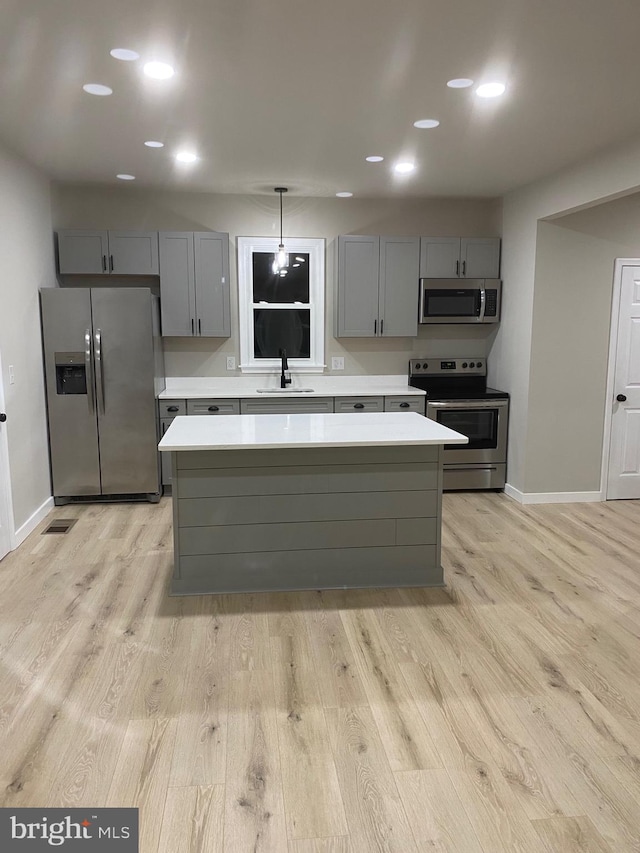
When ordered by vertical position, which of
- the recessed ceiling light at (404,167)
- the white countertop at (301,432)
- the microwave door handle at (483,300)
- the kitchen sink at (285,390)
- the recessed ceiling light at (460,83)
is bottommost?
the white countertop at (301,432)

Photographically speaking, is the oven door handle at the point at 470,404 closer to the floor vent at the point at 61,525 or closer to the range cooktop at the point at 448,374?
the range cooktop at the point at 448,374

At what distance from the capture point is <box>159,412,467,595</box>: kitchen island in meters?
3.20

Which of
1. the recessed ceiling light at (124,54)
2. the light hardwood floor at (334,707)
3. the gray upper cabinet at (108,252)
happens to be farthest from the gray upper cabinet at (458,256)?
the recessed ceiling light at (124,54)

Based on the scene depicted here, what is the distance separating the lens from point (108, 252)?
16.6 ft

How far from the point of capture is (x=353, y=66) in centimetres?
266

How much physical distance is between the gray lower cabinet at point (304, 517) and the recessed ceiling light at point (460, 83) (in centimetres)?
177

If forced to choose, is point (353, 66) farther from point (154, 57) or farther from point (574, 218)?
point (574, 218)

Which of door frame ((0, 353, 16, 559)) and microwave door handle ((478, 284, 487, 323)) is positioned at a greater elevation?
microwave door handle ((478, 284, 487, 323))

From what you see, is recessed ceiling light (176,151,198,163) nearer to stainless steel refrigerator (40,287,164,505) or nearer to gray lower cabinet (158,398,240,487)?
stainless steel refrigerator (40,287,164,505)

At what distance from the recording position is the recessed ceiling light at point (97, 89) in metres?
2.90

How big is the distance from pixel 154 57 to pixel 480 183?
3.03m

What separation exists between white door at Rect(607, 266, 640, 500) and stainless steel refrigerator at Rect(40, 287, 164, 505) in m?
3.76

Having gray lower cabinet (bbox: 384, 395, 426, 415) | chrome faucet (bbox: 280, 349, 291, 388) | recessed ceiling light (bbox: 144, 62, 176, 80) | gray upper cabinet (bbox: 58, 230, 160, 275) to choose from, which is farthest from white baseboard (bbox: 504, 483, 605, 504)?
recessed ceiling light (bbox: 144, 62, 176, 80)

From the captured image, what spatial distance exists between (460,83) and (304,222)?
2814 millimetres
